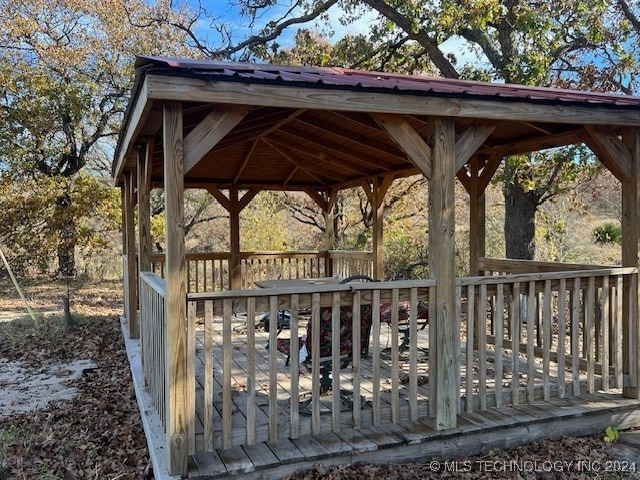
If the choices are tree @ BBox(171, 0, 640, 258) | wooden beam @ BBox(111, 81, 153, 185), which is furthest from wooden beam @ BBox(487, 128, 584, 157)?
wooden beam @ BBox(111, 81, 153, 185)

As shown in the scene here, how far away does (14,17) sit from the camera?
12344mm

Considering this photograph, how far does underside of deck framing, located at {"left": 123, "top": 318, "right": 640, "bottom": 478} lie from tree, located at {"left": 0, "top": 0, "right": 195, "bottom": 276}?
31.4ft

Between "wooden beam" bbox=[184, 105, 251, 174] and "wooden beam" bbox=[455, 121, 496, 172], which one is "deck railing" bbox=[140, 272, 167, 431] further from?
"wooden beam" bbox=[455, 121, 496, 172]

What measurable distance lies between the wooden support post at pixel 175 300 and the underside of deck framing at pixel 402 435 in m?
0.19

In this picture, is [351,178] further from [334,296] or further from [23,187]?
[23,187]

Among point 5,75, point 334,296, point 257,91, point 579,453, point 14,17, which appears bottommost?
point 579,453

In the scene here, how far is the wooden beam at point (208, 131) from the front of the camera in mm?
3090

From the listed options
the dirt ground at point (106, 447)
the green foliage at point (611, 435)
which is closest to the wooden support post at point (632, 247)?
the green foliage at point (611, 435)

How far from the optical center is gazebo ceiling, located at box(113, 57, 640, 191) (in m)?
2.98

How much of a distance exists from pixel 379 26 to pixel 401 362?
24.8 feet

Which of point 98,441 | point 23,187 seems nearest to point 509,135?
point 98,441

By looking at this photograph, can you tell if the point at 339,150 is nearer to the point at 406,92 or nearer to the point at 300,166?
the point at 300,166

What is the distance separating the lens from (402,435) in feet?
11.6

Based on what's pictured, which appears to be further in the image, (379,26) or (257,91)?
(379,26)
